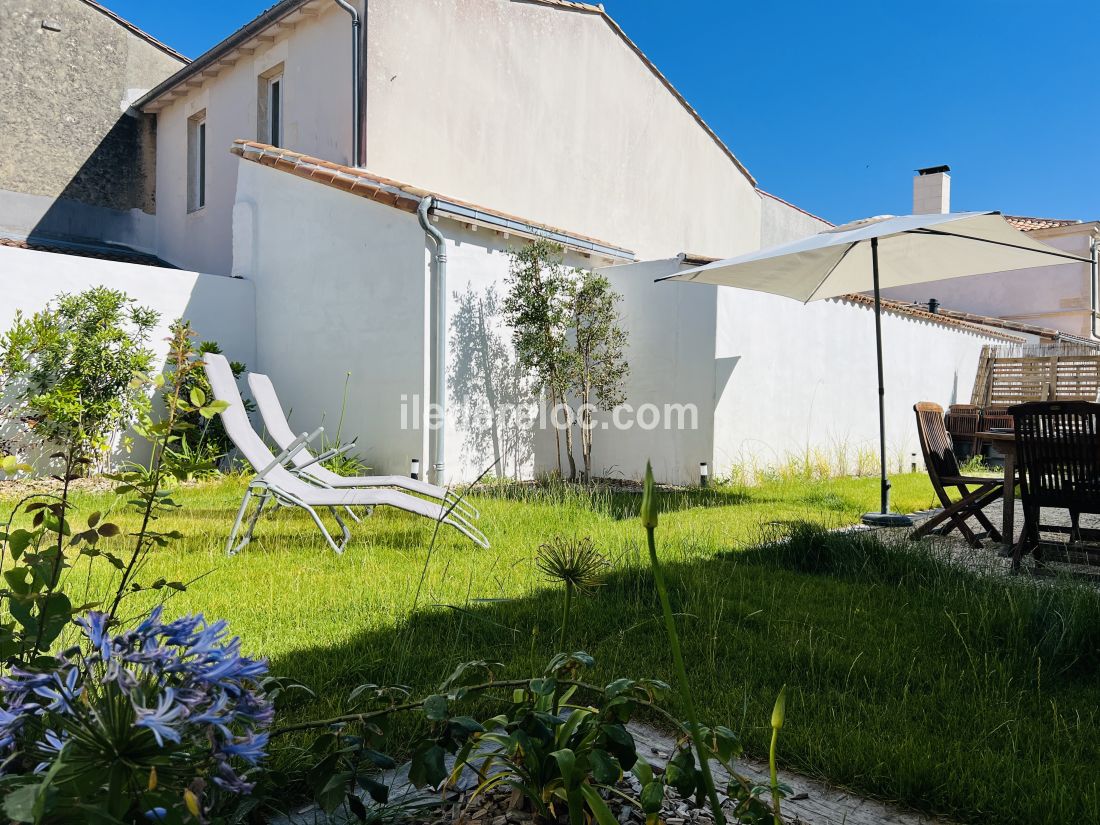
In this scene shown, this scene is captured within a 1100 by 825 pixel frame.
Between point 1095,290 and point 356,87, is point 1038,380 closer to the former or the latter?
point 356,87

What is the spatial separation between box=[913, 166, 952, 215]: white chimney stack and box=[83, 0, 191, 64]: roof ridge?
19.4m

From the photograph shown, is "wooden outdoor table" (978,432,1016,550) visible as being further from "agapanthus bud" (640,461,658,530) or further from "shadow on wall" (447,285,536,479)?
"shadow on wall" (447,285,536,479)

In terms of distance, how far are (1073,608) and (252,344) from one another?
10.2 meters

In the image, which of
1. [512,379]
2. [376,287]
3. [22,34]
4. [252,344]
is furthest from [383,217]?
[22,34]

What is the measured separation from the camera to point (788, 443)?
10070 mm

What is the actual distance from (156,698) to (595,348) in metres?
8.21

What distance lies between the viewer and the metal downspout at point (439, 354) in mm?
8555

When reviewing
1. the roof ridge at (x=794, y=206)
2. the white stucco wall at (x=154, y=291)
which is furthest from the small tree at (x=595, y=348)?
the roof ridge at (x=794, y=206)

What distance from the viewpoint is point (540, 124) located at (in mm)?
12953

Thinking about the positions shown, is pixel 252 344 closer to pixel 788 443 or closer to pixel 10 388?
pixel 10 388

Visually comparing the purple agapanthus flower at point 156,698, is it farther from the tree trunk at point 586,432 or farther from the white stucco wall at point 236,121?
the white stucco wall at point 236,121

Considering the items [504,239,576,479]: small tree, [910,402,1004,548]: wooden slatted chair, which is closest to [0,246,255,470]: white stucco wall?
[504,239,576,479]: small tree

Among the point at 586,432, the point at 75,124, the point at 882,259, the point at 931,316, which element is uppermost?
the point at 75,124

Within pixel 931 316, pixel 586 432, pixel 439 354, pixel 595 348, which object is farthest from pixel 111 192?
pixel 931 316
